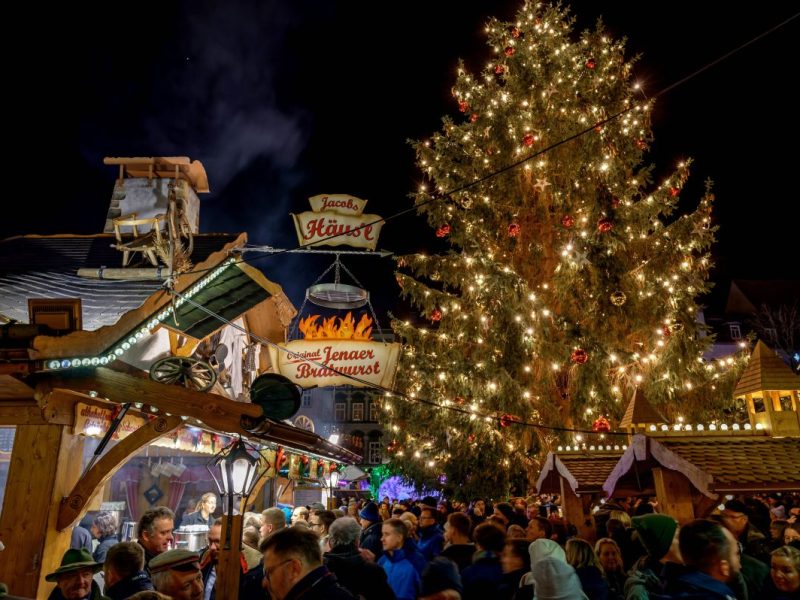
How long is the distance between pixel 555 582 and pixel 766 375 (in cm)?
757

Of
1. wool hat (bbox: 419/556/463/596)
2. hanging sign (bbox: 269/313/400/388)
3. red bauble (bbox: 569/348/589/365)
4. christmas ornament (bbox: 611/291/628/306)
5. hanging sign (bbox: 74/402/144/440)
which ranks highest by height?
christmas ornament (bbox: 611/291/628/306)

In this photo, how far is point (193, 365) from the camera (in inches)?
302

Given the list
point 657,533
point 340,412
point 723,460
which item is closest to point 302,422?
point 723,460

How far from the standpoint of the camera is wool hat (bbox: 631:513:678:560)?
13.5 ft

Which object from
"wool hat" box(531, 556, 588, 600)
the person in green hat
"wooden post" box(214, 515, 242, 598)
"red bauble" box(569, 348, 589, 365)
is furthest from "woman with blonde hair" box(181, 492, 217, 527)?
"red bauble" box(569, 348, 589, 365)

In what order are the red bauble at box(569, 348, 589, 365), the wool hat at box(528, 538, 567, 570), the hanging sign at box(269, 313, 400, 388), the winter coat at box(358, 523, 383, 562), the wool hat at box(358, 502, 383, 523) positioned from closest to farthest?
the wool hat at box(528, 538, 567, 570), the winter coat at box(358, 523, 383, 562), the wool hat at box(358, 502, 383, 523), the hanging sign at box(269, 313, 400, 388), the red bauble at box(569, 348, 589, 365)

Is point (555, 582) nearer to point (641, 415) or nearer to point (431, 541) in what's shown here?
point (431, 541)

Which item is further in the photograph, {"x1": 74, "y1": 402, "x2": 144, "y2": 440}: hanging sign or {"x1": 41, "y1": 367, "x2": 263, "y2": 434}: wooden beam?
{"x1": 74, "y1": 402, "x2": 144, "y2": 440}: hanging sign

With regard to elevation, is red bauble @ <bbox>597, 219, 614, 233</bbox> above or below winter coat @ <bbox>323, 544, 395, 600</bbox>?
above

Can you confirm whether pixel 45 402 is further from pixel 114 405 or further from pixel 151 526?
pixel 151 526

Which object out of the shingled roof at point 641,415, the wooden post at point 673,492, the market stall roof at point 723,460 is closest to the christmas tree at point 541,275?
the shingled roof at point 641,415

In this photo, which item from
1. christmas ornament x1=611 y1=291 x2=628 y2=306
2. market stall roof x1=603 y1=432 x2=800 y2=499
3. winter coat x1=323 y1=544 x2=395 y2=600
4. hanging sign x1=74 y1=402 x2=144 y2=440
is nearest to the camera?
winter coat x1=323 y1=544 x2=395 y2=600

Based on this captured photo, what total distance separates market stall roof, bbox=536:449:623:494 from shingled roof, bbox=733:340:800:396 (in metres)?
2.63

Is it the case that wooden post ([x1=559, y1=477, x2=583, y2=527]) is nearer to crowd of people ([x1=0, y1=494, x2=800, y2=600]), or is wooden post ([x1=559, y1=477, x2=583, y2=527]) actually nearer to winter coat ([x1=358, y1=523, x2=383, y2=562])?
crowd of people ([x1=0, y1=494, x2=800, y2=600])
